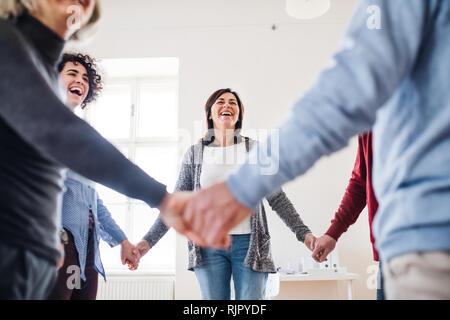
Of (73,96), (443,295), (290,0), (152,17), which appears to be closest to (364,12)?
(443,295)

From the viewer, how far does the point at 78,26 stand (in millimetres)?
629

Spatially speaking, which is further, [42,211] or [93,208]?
[93,208]

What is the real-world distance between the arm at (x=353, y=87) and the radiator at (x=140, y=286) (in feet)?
8.13

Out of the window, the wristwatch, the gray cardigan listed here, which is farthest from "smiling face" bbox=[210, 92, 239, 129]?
the window

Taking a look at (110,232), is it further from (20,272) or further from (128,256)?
(20,272)

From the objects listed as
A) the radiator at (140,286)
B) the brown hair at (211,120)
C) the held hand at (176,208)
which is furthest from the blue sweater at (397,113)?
the radiator at (140,286)

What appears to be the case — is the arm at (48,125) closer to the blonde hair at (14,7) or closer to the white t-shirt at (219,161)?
the blonde hair at (14,7)

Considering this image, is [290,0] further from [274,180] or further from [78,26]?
[274,180]

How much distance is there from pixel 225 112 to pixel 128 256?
2.22ft

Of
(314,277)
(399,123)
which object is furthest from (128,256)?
(314,277)

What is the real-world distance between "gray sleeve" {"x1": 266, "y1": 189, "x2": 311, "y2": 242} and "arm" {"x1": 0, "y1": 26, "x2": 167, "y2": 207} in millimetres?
963

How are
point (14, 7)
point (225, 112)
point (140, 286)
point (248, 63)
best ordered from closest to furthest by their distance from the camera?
point (14, 7), point (225, 112), point (248, 63), point (140, 286)

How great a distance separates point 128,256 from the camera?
1.20m
